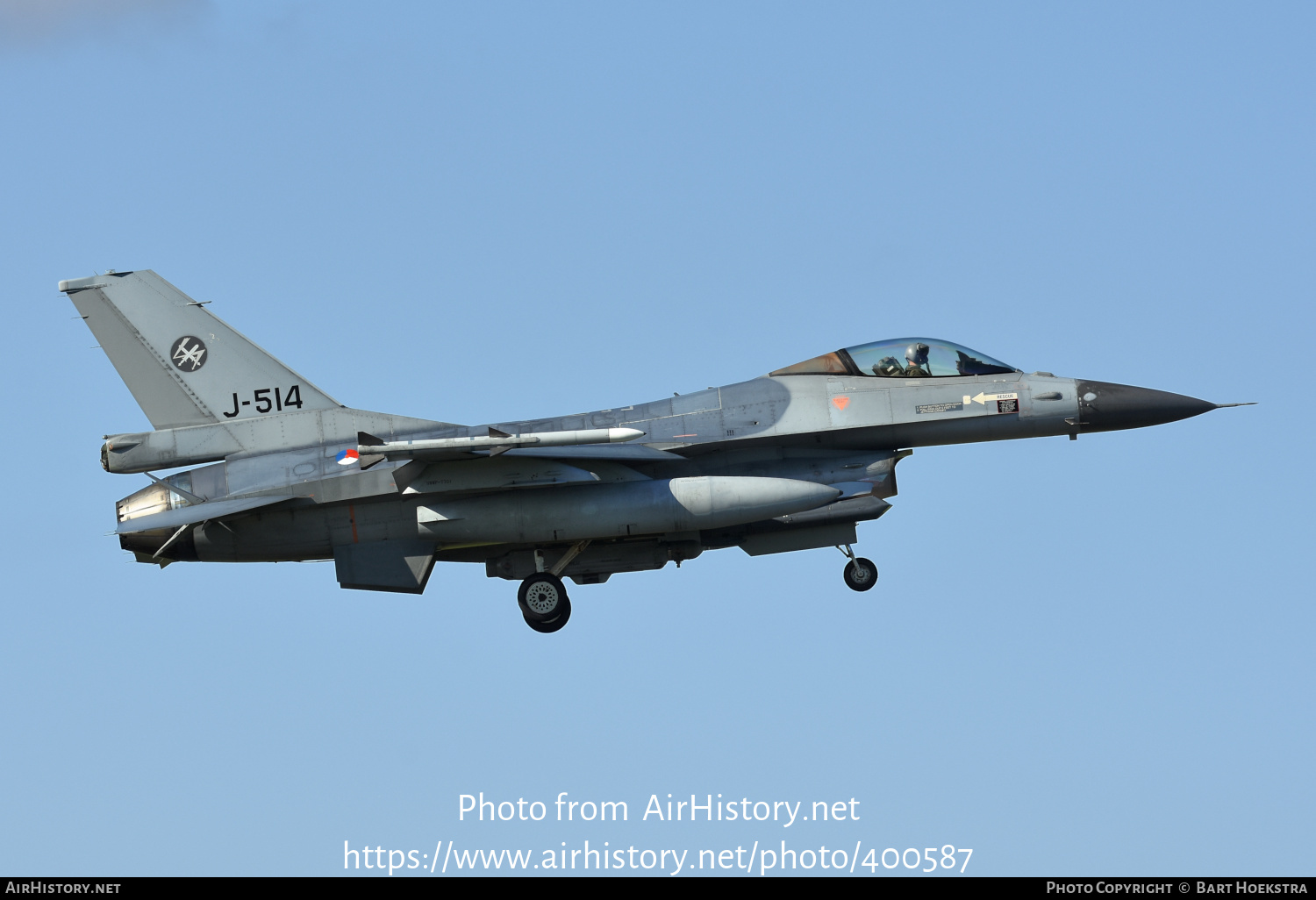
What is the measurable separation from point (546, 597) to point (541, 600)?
0.06 meters

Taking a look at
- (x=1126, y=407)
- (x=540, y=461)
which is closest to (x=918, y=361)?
(x=1126, y=407)

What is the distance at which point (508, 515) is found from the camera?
20.3m

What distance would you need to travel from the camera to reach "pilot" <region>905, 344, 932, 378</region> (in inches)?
830

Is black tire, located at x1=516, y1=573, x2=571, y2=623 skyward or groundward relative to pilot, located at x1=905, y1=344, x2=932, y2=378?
groundward

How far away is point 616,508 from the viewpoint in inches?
795

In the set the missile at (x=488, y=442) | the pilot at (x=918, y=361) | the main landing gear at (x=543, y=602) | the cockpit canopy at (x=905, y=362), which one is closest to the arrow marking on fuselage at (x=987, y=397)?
the cockpit canopy at (x=905, y=362)

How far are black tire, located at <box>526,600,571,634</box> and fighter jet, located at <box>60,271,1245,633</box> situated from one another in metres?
0.04

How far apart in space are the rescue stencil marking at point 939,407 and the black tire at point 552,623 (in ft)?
16.7

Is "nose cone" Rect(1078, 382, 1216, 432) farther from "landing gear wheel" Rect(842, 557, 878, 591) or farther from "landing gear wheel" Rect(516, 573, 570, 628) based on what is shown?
"landing gear wheel" Rect(516, 573, 570, 628)

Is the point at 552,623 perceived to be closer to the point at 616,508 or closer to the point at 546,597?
the point at 546,597

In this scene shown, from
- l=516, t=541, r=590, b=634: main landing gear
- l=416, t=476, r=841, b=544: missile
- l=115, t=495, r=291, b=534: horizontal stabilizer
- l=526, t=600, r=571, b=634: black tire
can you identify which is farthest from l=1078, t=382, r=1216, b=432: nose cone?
l=115, t=495, r=291, b=534: horizontal stabilizer

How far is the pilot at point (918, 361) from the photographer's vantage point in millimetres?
21094

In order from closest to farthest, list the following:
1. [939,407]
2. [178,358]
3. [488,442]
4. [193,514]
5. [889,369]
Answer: [488,442]
[193,514]
[939,407]
[889,369]
[178,358]

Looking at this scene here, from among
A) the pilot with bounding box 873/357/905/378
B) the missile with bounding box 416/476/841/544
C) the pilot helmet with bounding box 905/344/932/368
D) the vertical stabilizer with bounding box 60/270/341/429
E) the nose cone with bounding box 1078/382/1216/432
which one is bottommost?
the missile with bounding box 416/476/841/544
